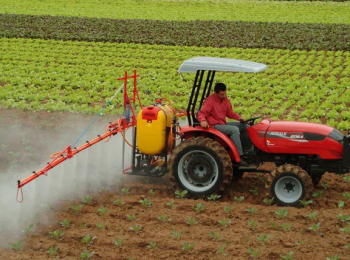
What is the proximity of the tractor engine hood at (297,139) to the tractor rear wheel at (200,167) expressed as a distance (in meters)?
0.65

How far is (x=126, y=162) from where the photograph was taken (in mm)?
10594

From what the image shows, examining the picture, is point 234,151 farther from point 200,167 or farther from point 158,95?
point 158,95

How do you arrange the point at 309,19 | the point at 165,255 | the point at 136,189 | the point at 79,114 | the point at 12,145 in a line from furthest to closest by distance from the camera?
the point at 309,19 → the point at 79,114 → the point at 12,145 → the point at 136,189 → the point at 165,255

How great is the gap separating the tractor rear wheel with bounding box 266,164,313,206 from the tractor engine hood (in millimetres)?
367

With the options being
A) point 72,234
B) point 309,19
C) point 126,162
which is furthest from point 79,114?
point 309,19

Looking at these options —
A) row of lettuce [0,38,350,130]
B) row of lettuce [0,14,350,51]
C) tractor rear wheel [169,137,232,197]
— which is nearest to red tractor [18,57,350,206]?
tractor rear wheel [169,137,232,197]

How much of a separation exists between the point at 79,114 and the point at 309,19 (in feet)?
76.2

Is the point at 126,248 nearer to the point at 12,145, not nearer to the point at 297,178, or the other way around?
the point at 297,178

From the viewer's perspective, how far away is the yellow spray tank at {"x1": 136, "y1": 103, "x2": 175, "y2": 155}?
8.86 m

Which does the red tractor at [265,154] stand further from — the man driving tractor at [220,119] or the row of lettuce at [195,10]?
the row of lettuce at [195,10]

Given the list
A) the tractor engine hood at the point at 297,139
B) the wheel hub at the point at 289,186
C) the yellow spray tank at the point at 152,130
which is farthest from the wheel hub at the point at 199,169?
the wheel hub at the point at 289,186

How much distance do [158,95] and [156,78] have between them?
2.08 meters

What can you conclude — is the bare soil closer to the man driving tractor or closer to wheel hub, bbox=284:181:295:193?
wheel hub, bbox=284:181:295:193

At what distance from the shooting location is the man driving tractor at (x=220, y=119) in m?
8.50
